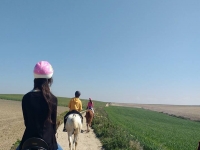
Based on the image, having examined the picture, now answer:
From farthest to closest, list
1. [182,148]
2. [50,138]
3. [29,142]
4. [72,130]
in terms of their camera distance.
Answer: [182,148], [72,130], [50,138], [29,142]

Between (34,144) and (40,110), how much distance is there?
0.44 meters

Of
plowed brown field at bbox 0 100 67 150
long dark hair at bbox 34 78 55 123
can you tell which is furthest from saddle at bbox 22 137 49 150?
plowed brown field at bbox 0 100 67 150

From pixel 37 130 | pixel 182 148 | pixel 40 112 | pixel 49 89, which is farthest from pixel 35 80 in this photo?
pixel 182 148

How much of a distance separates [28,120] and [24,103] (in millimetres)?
237

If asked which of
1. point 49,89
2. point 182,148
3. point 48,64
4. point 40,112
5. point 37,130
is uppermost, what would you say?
point 48,64

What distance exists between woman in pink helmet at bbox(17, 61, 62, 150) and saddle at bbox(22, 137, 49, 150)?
0.32 feet

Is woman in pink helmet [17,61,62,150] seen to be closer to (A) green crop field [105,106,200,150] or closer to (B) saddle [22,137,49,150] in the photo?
(B) saddle [22,137,49,150]

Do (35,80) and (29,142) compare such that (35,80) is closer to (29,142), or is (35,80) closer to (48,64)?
(48,64)

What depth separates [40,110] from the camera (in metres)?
3.36

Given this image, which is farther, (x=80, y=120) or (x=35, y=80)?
(x=80, y=120)

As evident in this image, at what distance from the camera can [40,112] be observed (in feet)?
11.0

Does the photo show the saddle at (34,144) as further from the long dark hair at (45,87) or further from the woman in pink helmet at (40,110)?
the long dark hair at (45,87)

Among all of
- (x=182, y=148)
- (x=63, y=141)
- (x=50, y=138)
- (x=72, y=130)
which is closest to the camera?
(x=50, y=138)

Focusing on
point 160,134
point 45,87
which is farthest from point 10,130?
point 45,87
